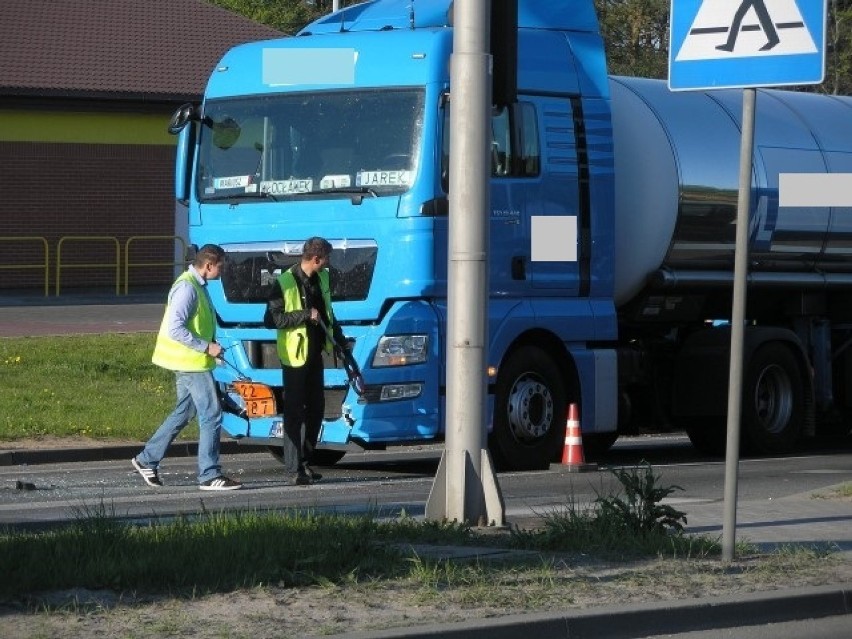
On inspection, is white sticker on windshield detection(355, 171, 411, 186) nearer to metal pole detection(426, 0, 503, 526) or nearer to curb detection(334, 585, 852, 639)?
metal pole detection(426, 0, 503, 526)

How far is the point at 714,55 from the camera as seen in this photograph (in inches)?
347

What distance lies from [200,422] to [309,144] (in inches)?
105

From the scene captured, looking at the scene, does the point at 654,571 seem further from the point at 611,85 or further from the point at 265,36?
the point at 265,36

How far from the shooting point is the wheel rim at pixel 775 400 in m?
17.3

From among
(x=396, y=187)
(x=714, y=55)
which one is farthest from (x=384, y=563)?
(x=396, y=187)

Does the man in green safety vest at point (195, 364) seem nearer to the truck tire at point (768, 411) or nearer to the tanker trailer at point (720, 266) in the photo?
the tanker trailer at point (720, 266)

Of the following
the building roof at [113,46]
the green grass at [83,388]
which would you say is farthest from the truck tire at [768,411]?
the building roof at [113,46]

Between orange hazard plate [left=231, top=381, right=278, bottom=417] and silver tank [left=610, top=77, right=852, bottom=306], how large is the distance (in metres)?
3.38

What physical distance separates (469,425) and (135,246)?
27463 millimetres

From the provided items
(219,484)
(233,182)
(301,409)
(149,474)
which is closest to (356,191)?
(233,182)

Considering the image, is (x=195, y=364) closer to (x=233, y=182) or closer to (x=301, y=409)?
(x=301, y=409)

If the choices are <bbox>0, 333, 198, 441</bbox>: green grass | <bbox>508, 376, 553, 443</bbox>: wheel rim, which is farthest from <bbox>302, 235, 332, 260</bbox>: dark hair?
<bbox>0, 333, 198, 441</bbox>: green grass

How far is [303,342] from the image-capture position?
14.1 meters

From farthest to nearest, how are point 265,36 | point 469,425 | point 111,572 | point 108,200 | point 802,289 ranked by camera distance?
point 265,36 < point 108,200 < point 802,289 < point 469,425 < point 111,572
